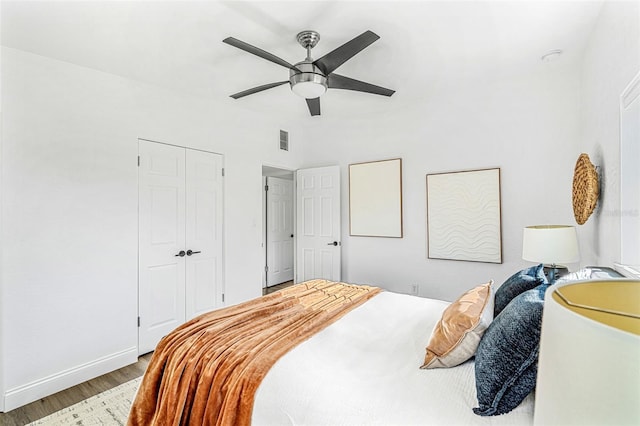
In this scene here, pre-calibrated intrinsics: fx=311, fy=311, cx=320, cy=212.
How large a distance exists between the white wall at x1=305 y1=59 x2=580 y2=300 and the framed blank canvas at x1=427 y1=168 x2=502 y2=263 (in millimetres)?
86

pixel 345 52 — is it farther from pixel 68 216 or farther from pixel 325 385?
pixel 68 216

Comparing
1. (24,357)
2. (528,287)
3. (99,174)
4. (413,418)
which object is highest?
(99,174)

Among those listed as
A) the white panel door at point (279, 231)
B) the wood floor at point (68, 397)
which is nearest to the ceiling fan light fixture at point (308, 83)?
the wood floor at point (68, 397)

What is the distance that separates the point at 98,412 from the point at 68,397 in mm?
450

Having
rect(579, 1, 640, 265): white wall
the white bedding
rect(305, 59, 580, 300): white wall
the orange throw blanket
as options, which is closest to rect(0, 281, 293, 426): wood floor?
the orange throw blanket

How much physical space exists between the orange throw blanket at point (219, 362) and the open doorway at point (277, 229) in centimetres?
349

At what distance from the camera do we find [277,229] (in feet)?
18.7

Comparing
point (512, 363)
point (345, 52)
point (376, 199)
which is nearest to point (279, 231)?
point (376, 199)

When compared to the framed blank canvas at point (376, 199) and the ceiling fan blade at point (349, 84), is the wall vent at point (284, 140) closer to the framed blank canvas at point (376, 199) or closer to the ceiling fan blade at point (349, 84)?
the framed blank canvas at point (376, 199)

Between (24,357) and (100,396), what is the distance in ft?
2.10

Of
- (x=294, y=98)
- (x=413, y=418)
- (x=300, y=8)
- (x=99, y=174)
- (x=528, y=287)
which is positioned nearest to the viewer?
(x=413, y=418)

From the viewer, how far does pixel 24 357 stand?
236cm

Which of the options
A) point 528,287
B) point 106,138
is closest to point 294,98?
point 106,138

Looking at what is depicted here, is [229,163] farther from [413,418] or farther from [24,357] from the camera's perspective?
Answer: [413,418]
